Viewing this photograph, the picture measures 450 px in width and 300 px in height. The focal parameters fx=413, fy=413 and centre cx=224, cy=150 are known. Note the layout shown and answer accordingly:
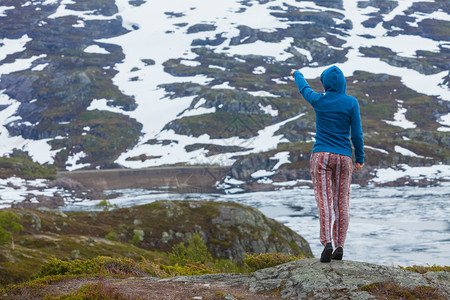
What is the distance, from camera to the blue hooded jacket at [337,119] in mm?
9812

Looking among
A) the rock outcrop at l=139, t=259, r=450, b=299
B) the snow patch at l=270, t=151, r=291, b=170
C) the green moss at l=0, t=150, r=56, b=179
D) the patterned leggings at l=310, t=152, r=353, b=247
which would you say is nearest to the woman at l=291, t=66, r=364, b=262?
the patterned leggings at l=310, t=152, r=353, b=247

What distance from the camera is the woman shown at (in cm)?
973

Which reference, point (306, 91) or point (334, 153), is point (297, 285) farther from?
point (306, 91)

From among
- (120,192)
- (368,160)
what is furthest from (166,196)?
(368,160)

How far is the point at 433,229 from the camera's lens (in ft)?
288

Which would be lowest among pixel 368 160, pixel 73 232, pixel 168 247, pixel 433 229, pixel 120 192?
pixel 120 192

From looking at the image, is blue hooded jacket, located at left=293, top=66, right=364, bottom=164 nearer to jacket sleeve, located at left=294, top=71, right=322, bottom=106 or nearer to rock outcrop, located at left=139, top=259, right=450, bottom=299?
jacket sleeve, located at left=294, top=71, right=322, bottom=106

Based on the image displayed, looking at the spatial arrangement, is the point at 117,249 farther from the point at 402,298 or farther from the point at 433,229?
the point at 433,229

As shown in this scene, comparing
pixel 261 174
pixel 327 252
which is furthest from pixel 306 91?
pixel 261 174

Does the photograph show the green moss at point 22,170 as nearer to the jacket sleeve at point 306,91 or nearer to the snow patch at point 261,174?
the snow patch at point 261,174

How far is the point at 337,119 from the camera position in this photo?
9875 millimetres

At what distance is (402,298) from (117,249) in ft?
172

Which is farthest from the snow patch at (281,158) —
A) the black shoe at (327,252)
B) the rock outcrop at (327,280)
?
the black shoe at (327,252)

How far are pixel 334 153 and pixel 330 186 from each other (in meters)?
0.80
